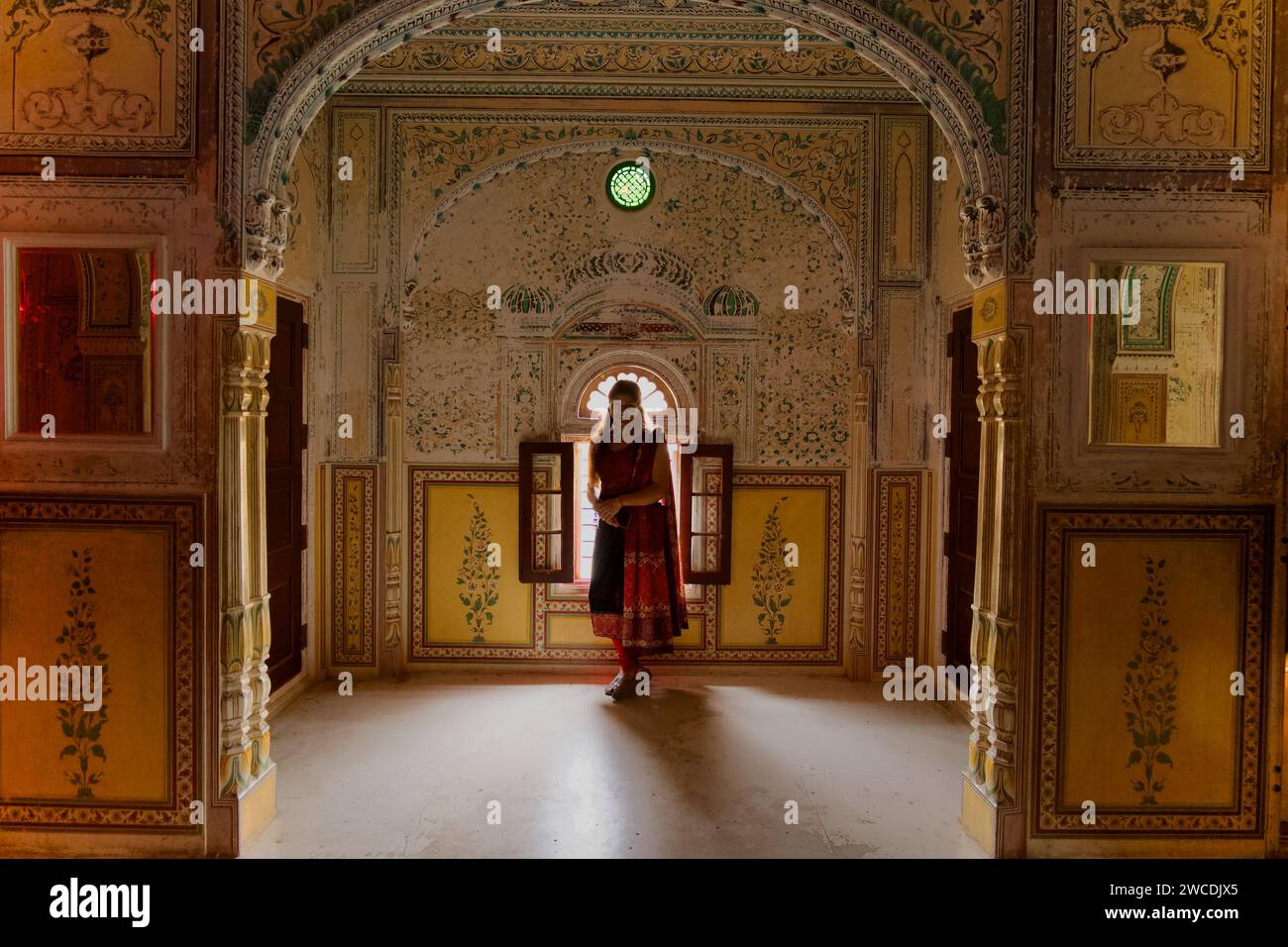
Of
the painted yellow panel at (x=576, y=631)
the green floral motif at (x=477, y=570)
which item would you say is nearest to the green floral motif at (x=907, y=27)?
the green floral motif at (x=477, y=570)

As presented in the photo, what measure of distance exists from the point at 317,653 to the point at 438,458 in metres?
1.41

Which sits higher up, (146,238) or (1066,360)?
(146,238)

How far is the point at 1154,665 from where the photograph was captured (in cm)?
293

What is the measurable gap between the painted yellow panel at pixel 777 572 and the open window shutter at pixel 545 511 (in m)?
1.05

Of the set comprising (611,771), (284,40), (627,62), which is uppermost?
(627,62)

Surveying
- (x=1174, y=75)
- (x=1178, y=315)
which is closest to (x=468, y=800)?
(x=1174, y=75)

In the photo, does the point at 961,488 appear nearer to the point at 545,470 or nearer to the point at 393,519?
the point at 545,470

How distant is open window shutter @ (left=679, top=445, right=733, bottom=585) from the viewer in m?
5.05

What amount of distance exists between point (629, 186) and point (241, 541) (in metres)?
3.24

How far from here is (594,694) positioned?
4781mm

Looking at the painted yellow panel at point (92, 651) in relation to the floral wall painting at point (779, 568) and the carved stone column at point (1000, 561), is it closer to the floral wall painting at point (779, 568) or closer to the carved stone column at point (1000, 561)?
the carved stone column at point (1000, 561)

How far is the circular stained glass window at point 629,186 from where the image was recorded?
5.00 m

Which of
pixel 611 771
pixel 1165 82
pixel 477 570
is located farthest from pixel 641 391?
pixel 1165 82

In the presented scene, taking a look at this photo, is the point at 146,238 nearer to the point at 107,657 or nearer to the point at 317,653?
the point at 107,657
